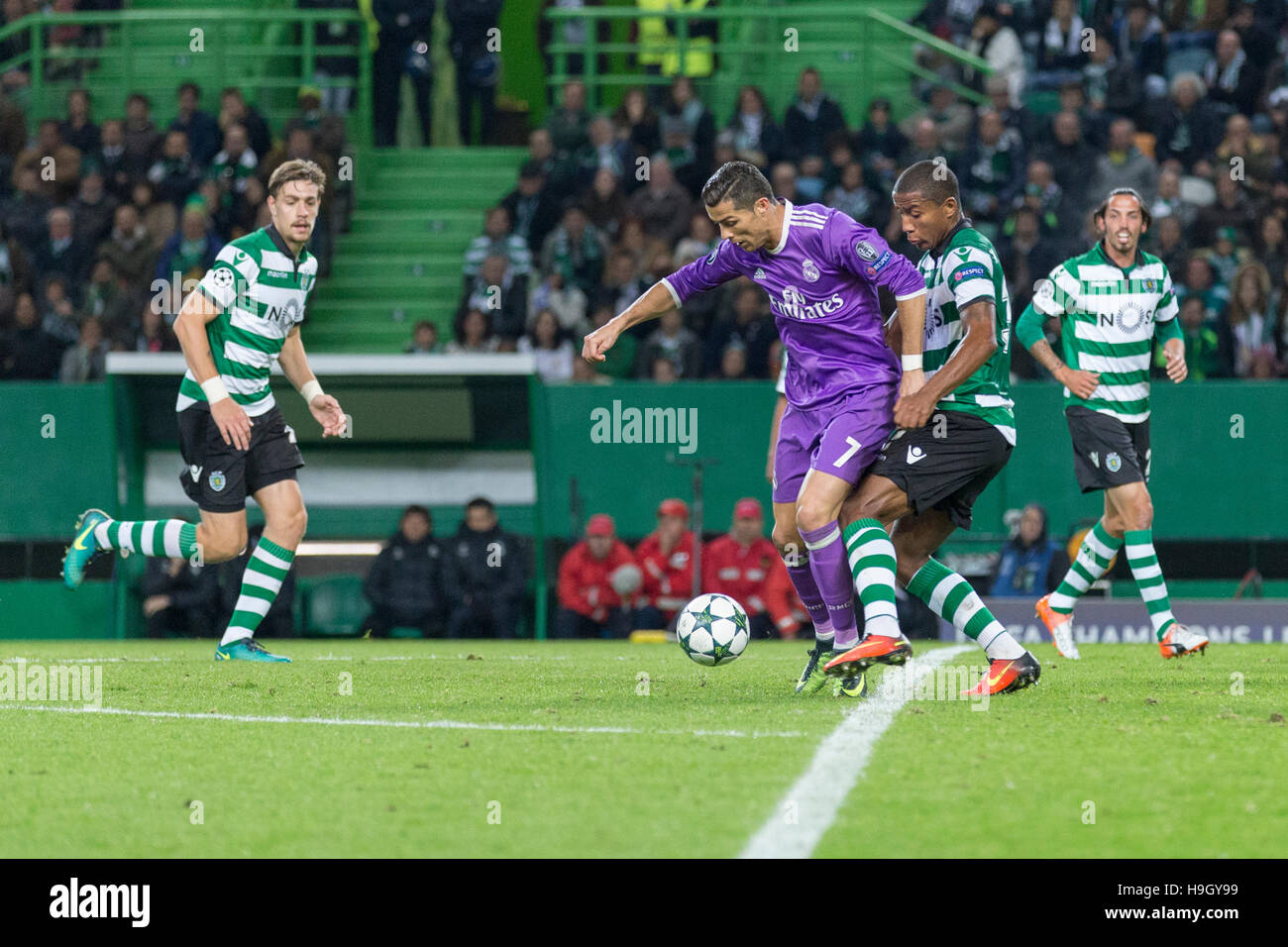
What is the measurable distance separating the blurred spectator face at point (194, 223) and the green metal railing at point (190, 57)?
268 cm

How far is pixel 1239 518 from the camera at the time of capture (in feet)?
45.8

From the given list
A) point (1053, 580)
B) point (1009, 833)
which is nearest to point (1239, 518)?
point (1053, 580)

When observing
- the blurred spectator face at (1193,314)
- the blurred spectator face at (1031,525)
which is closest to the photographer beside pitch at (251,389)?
the blurred spectator face at (1031,525)

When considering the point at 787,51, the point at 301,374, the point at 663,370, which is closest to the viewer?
the point at 301,374

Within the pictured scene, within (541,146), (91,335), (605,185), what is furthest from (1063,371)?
(91,335)

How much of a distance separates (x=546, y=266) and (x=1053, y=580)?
553 cm

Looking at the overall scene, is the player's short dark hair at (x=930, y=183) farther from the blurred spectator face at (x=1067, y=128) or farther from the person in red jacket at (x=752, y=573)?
the blurred spectator face at (x=1067, y=128)

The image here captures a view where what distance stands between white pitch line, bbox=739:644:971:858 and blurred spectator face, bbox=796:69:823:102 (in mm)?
10930

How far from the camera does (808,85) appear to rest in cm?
1714

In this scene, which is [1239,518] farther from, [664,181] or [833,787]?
[833,787]

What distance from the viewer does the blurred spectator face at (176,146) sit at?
17547 millimetres

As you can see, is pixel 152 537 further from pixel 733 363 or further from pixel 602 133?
pixel 602 133

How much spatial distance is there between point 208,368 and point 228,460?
474 millimetres

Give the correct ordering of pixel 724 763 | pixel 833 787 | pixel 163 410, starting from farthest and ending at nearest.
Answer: pixel 163 410, pixel 724 763, pixel 833 787
